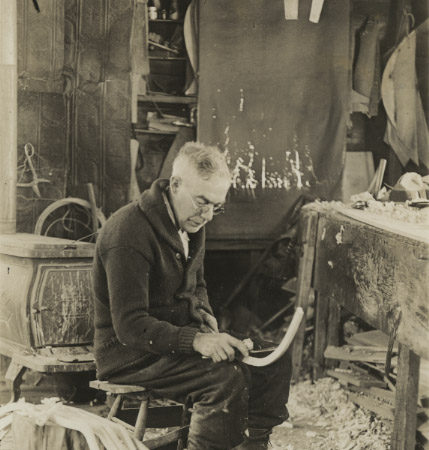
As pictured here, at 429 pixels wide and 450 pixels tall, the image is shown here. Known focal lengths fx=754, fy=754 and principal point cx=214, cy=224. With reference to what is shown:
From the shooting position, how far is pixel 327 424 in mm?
4918

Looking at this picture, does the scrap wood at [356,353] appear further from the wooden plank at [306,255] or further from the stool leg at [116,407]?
the stool leg at [116,407]

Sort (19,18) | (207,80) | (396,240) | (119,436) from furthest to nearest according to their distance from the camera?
(207,80)
(19,18)
(396,240)
(119,436)

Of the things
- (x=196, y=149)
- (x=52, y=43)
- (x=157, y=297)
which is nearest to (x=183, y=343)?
(x=157, y=297)

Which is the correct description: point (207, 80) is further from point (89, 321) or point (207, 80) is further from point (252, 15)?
point (89, 321)

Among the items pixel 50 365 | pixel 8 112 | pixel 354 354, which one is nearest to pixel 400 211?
pixel 354 354

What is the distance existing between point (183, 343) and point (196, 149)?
34.4 inches

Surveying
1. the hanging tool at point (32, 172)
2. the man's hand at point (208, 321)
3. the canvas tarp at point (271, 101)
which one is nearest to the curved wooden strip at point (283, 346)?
the man's hand at point (208, 321)

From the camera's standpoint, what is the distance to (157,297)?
346cm

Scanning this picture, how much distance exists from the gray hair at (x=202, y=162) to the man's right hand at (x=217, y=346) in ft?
2.32

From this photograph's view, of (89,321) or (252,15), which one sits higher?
(252,15)

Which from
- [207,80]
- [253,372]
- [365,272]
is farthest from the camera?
[207,80]

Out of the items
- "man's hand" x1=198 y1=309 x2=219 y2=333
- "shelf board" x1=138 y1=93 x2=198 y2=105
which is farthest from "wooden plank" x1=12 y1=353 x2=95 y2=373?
"shelf board" x1=138 y1=93 x2=198 y2=105

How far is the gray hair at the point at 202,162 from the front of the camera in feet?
11.1

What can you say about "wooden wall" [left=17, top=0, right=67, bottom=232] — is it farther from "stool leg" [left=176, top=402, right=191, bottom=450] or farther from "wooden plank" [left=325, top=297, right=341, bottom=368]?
"stool leg" [left=176, top=402, right=191, bottom=450]
